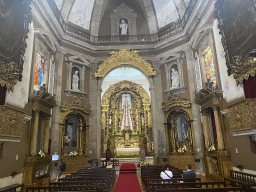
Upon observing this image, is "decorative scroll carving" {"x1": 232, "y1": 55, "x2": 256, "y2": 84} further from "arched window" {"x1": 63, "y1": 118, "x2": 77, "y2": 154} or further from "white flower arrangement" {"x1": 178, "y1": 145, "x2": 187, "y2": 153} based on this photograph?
"arched window" {"x1": 63, "y1": 118, "x2": 77, "y2": 154}

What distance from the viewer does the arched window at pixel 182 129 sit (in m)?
15.3

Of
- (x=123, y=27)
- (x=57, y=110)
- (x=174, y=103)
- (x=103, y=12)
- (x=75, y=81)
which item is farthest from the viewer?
(x=103, y=12)

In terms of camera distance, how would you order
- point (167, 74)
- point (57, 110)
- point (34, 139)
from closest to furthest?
point (34, 139) < point (57, 110) < point (167, 74)

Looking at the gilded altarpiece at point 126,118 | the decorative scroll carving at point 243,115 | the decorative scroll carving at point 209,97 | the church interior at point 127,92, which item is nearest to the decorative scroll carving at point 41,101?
the church interior at point 127,92

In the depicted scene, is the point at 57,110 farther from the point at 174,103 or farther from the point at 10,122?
the point at 174,103

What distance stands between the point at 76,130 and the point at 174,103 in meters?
8.00

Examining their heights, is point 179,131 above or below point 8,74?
below

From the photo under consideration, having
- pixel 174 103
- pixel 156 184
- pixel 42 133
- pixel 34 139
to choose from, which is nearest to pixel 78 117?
pixel 42 133

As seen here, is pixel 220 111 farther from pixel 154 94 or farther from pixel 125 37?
pixel 125 37

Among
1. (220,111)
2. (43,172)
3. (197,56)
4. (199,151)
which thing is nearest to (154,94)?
(197,56)

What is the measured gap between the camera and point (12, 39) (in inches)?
318

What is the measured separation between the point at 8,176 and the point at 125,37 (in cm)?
1485

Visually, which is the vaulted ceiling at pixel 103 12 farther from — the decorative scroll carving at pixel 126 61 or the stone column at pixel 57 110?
the stone column at pixel 57 110

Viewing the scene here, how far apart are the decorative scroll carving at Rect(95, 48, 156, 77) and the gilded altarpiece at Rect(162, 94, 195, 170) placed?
362cm
